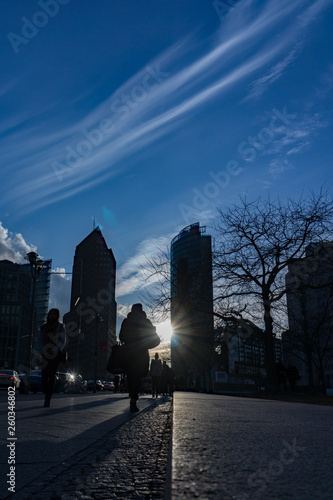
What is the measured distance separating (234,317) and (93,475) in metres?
18.5

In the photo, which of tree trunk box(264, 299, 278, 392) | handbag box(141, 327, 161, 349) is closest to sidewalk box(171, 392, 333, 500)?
handbag box(141, 327, 161, 349)

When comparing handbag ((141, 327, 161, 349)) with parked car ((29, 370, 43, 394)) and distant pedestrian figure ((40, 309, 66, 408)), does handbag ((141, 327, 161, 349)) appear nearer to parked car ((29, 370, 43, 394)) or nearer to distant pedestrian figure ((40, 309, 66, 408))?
distant pedestrian figure ((40, 309, 66, 408))

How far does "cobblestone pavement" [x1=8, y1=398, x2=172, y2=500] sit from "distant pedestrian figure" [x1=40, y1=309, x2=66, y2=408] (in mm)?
5000

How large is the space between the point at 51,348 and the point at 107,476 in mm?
6155

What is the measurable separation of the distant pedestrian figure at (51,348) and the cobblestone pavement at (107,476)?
5.00 m

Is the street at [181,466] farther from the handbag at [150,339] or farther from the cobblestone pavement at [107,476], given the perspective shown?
the handbag at [150,339]

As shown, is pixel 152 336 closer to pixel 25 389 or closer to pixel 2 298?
pixel 25 389

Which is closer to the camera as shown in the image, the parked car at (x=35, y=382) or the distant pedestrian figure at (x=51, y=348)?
the distant pedestrian figure at (x=51, y=348)

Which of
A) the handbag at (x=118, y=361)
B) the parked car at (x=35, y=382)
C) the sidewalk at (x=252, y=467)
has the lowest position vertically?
the parked car at (x=35, y=382)

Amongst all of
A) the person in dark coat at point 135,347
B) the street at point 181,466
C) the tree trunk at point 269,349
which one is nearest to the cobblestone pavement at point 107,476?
the street at point 181,466

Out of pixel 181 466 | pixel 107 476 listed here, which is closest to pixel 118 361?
pixel 107 476

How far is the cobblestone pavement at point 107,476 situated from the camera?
1607 millimetres

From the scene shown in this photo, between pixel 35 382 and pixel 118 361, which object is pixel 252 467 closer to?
pixel 118 361

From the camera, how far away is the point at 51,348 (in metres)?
7.75
